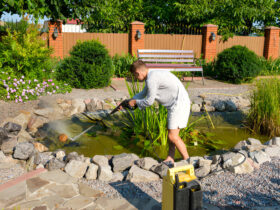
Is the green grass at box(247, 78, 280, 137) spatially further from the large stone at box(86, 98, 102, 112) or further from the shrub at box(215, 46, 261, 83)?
the shrub at box(215, 46, 261, 83)

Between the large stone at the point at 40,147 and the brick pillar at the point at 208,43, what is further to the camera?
the brick pillar at the point at 208,43

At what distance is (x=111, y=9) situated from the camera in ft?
47.2

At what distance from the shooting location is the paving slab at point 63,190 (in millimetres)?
2879

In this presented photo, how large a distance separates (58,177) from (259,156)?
7.49 ft

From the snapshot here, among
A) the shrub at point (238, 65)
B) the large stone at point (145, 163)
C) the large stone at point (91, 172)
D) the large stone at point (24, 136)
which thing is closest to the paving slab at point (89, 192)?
the large stone at point (91, 172)

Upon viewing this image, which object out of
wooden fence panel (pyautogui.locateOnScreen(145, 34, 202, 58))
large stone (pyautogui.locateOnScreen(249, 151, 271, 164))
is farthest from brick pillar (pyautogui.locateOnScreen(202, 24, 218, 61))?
large stone (pyautogui.locateOnScreen(249, 151, 271, 164))

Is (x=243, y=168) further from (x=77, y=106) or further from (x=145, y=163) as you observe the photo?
(x=77, y=106)

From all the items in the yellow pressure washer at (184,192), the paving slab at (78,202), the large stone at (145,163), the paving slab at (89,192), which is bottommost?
the paving slab at (89,192)

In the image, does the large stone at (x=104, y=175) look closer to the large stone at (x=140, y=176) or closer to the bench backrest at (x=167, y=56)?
the large stone at (x=140, y=176)

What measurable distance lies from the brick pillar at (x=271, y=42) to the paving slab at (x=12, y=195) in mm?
14095

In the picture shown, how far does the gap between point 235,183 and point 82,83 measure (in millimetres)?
5781

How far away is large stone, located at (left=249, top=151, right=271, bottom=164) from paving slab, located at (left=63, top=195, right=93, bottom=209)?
1988 mm

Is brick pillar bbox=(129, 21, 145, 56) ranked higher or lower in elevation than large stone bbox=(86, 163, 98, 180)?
higher

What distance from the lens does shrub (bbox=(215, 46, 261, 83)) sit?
9.70 metres
